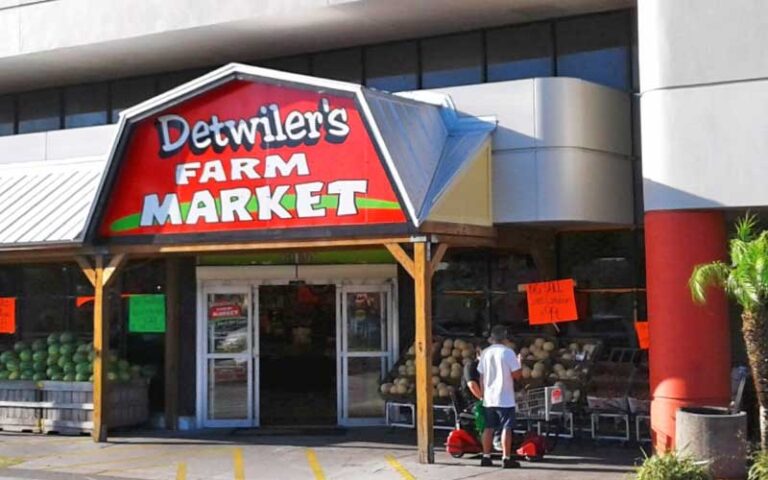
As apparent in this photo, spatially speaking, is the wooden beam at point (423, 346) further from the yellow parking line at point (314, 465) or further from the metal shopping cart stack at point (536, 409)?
the metal shopping cart stack at point (536, 409)

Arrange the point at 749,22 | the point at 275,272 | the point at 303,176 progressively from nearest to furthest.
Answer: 1. the point at 749,22
2. the point at 303,176
3. the point at 275,272

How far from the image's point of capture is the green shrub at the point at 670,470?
998cm


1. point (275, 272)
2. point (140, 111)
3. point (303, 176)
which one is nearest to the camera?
point (303, 176)

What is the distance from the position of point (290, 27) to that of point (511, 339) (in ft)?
19.4

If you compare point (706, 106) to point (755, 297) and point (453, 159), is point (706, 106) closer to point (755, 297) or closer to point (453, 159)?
point (755, 297)

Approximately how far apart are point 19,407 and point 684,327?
Result: 1039 cm

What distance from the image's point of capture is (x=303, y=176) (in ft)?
43.7

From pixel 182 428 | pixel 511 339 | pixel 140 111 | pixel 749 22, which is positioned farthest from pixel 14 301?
pixel 749 22

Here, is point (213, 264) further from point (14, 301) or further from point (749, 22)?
point (749, 22)

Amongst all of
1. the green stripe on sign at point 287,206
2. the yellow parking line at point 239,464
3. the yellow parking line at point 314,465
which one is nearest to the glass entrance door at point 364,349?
the yellow parking line at point 314,465

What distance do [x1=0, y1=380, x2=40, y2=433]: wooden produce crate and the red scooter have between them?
276 inches

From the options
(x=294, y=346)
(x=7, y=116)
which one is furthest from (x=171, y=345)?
(x=7, y=116)

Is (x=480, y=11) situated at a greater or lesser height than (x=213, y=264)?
greater

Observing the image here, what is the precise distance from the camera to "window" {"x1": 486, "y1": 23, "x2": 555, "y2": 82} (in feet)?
51.8
